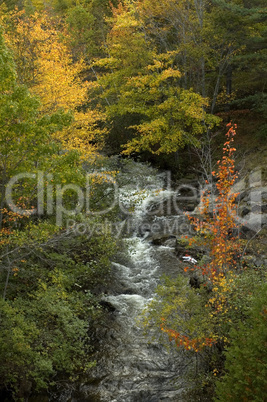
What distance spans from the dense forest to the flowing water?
37 cm

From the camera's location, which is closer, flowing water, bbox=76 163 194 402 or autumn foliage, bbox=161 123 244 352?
autumn foliage, bbox=161 123 244 352

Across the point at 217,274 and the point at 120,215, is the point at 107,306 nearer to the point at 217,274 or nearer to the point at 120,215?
the point at 217,274

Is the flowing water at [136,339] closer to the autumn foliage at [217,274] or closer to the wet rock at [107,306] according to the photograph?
the wet rock at [107,306]

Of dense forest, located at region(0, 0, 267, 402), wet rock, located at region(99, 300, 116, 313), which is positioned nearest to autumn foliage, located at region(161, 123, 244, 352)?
dense forest, located at region(0, 0, 267, 402)

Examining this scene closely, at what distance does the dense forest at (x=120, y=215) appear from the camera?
7285 millimetres

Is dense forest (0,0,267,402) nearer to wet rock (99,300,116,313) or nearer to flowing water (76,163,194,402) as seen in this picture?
wet rock (99,300,116,313)

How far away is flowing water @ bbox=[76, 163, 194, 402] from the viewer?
8180 mm

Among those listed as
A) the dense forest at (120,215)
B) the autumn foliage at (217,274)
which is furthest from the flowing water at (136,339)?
the autumn foliage at (217,274)

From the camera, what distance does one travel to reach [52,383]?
7773mm

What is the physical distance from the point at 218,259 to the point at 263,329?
3246mm

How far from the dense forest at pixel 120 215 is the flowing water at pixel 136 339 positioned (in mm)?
372

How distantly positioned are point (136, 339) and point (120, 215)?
745 centimetres

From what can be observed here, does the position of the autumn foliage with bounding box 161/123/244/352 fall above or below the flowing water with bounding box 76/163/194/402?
above

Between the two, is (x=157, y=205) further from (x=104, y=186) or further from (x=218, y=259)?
(x=218, y=259)
